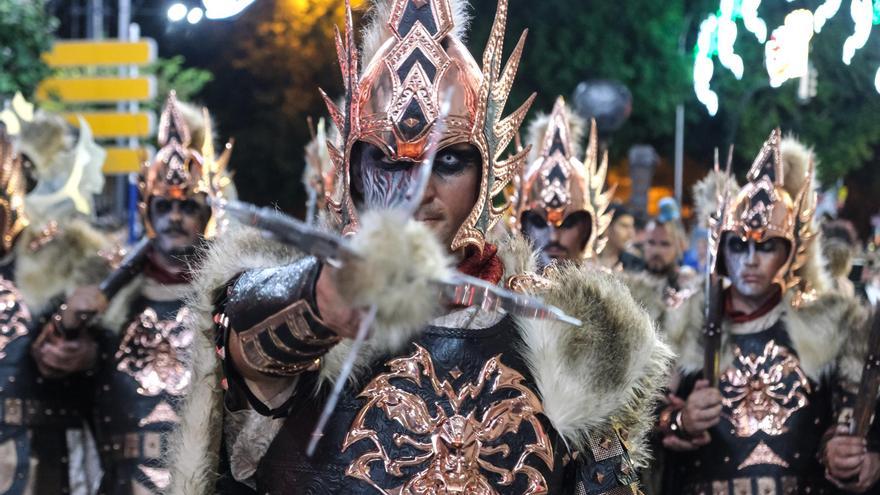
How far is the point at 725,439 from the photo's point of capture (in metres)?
6.93

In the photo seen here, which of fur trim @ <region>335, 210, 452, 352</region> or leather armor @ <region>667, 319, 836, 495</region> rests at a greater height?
fur trim @ <region>335, 210, 452, 352</region>

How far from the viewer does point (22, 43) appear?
45.4ft

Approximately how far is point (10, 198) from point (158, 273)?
832 mm

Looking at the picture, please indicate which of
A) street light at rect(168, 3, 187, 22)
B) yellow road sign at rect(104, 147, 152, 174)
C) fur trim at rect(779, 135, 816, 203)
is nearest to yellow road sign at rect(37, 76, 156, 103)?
yellow road sign at rect(104, 147, 152, 174)

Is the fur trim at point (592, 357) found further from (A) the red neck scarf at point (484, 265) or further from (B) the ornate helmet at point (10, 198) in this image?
(B) the ornate helmet at point (10, 198)

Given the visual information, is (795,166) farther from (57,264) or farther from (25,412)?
(25,412)

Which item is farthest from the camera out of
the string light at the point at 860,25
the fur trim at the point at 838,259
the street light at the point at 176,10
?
the street light at the point at 176,10

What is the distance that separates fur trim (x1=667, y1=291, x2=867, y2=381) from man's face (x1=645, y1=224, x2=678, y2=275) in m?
3.54

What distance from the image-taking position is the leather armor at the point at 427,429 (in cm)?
347

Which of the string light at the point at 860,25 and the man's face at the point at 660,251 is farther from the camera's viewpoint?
the man's face at the point at 660,251

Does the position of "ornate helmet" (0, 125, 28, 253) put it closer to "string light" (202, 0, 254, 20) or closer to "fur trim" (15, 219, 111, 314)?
"fur trim" (15, 219, 111, 314)

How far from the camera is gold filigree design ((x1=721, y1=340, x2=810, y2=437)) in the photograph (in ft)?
22.5

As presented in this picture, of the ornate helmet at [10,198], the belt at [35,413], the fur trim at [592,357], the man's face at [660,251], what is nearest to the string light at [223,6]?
the ornate helmet at [10,198]

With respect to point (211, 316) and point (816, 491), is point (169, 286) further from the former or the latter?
point (211, 316)
